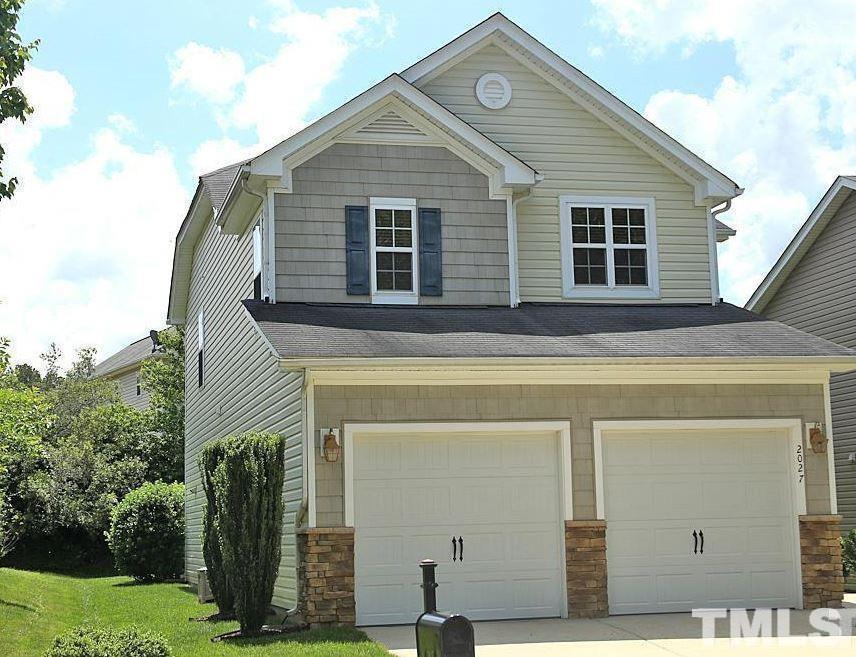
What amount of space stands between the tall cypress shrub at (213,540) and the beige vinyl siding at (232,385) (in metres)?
0.73

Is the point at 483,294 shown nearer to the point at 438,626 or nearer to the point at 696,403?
the point at 696,403

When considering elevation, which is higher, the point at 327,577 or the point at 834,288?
the point at 834,288

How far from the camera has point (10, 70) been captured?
1167cm

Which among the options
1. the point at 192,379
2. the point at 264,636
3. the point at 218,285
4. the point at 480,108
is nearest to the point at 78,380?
the point at 192,379

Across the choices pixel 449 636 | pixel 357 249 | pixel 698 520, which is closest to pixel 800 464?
pixel 698 520

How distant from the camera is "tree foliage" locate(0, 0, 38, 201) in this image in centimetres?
1157

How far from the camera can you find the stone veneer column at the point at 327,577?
43.2ft

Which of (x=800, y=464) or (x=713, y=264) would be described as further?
(x=713, y=264)

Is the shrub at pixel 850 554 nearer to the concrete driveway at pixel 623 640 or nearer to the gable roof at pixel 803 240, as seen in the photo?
the concrete driveway at pixel 623 640

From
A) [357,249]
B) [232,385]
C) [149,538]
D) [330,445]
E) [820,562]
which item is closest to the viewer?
[330,445]

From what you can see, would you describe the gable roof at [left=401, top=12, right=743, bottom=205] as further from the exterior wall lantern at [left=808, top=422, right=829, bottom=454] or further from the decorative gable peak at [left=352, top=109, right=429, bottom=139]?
the exterior wall lantern at [left=808, top=422, right=829, bottom=454]

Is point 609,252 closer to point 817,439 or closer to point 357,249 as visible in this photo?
point 357,249

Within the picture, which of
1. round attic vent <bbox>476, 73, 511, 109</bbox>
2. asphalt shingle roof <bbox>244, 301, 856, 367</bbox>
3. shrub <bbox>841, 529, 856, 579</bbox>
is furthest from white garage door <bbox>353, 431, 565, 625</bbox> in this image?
shrub <bbox>841, 529, 856, 579</bbox>

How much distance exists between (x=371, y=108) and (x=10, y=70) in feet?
18.6
